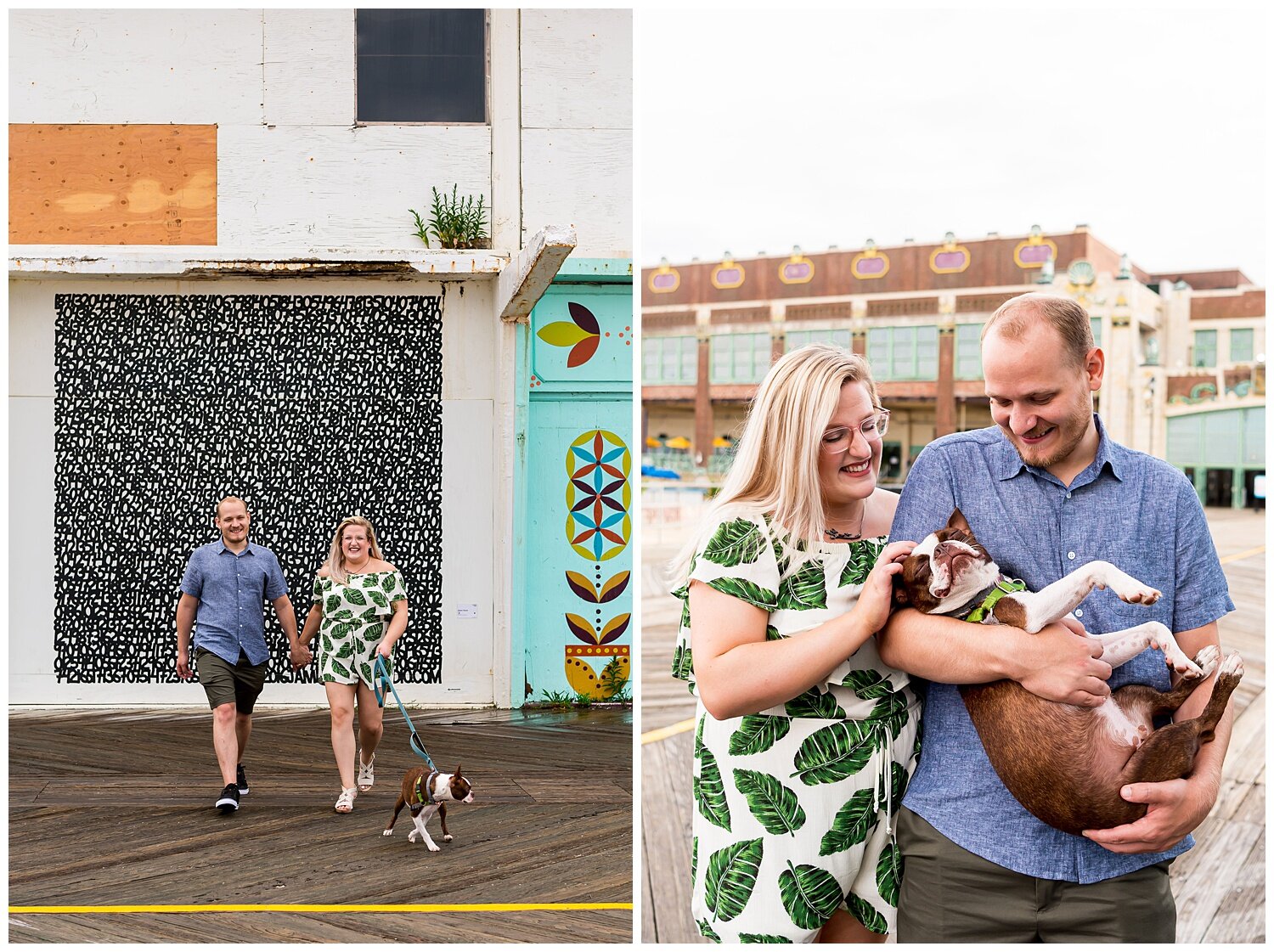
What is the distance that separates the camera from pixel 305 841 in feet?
16.8

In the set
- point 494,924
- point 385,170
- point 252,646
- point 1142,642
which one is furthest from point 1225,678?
point 385,170

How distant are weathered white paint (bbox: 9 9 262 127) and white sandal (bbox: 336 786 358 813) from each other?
5.18 metres

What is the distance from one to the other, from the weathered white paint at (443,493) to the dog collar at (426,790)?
12.0 ft

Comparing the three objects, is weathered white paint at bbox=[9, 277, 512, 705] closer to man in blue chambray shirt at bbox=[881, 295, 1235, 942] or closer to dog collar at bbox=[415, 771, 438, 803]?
dog collar at bbox=[415, 771, 438, 803]

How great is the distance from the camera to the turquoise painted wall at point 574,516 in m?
8.60

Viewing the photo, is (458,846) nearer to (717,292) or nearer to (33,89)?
(33,89)

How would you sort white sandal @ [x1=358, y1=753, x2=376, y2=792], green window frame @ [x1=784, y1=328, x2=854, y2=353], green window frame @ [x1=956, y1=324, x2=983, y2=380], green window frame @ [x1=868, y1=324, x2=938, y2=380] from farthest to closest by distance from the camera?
1. green window frame @ [x1=784, y1=328, x2=854, y2=353]
2. green window frame @ [x1=868, y1=324, x2=938, y2=380]
3. green window frame @ [x1=956, y1=324, x2=983, y2=380]
4. white sandal @ [x1=358, y1=753, x2=376, y2=792]

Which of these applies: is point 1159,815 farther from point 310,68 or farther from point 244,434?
point 310,68

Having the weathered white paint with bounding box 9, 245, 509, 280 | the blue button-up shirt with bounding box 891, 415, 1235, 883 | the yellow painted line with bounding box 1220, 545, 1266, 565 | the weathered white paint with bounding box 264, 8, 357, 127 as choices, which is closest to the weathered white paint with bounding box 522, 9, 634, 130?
the weathered white paint with bounding box 9, 245, 509, 280

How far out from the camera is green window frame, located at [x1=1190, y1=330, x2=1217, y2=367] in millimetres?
42500

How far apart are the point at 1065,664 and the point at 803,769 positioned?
531 mm

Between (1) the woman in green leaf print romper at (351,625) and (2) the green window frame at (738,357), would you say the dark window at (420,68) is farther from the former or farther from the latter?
(2) the green window frame at (738,357)

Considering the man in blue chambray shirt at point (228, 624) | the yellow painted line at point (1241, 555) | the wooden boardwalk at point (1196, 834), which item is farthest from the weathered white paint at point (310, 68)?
the yellow painted line at point (1241, 555)

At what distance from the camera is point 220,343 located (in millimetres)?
8711
